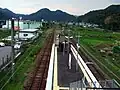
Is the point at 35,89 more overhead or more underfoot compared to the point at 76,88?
more underfoot

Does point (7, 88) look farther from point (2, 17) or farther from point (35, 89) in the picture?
point (2, 17)

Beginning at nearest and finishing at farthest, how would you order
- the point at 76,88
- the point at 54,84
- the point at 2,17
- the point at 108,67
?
the point at 76,88 → the point at 54,84 → the point at 108,67 → the point at 2,17

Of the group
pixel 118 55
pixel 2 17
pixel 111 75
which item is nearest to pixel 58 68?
pixel 111 75

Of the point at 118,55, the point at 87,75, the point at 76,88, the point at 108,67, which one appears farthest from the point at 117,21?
the point at 76,88

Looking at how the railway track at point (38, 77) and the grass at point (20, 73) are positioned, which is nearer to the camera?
the railway track at point (38, 77)

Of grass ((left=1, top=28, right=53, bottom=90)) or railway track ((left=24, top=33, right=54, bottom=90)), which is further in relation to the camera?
grass ((left=1, top=28, right=53, bottom=90))

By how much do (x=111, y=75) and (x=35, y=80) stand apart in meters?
5.50

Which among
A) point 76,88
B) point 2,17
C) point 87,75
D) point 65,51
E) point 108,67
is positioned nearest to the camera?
point 76,88

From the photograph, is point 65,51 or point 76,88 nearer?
point 76,88

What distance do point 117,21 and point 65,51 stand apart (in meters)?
54.7

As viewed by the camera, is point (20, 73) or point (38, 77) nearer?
point (38, 77)

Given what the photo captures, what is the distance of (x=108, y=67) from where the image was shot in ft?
81.7

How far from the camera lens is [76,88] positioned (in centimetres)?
1302

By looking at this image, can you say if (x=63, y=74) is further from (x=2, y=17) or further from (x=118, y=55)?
(x=2, y=17)
